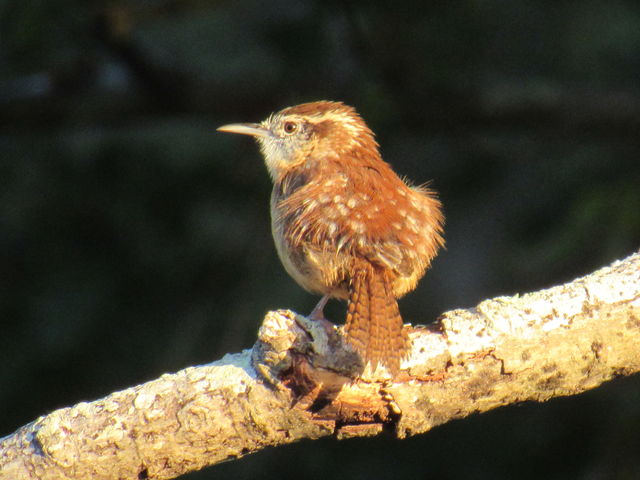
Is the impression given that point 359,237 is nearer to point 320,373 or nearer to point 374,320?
point 374,320

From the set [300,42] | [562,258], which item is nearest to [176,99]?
[300,42]

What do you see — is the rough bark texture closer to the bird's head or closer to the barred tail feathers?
the barred tail feathers

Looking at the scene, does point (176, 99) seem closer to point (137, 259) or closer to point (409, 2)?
point (137, 259)

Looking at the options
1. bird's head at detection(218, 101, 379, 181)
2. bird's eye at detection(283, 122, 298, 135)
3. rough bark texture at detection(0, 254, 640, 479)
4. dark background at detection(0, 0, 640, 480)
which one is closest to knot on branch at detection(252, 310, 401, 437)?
rough bark texture at detection(0, 254, 640, 479)

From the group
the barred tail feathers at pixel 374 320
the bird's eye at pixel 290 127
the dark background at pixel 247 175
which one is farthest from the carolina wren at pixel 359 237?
the dark background at pixel 247 175

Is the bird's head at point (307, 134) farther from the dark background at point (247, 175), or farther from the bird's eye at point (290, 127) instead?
the dark background at point (247, 175)

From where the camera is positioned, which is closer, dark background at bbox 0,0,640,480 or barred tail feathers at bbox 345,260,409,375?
barred tail feathers at bbox 345,260,409,375
